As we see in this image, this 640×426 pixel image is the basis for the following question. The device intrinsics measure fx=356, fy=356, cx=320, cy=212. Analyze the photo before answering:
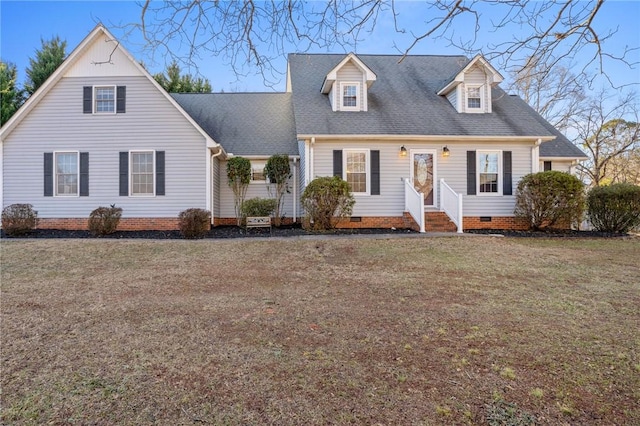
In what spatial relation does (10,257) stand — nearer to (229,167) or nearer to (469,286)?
(229,167)

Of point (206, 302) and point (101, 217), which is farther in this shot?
point (101, 217)

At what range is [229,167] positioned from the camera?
1316 cm

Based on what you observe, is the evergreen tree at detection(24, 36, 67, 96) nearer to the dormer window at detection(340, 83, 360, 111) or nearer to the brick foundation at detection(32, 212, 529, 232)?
the brick foundation at detection(32, 212, 529, 232)

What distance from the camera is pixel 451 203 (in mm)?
12633

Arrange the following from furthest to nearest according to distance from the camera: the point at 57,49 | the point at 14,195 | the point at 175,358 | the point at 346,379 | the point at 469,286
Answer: the point at 57,49
the point at 14,195
the point at 469,286
the point at 175,358
the point at 346,379

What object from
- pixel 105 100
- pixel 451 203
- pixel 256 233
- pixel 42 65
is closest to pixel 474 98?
pixel 451 203

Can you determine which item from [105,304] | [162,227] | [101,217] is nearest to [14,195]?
[101,217]

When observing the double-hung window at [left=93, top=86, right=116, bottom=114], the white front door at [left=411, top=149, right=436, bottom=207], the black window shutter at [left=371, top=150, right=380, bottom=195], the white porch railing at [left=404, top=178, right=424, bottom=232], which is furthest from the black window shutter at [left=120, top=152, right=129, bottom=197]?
the white front door at [left=411, top=149, right=436, bottom=207]

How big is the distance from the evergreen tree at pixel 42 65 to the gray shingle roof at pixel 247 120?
1260 cm

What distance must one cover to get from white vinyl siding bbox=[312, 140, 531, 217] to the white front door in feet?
0.61

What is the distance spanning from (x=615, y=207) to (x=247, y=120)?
47.1 feet

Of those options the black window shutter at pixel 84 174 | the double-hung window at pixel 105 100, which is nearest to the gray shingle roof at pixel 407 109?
the double-hung window at pixel 105 100

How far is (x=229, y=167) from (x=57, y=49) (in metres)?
19.6

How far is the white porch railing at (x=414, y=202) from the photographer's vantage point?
11805 millimetres
